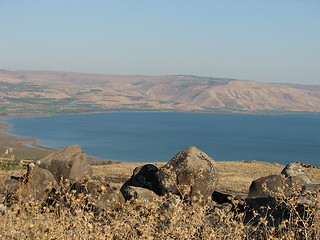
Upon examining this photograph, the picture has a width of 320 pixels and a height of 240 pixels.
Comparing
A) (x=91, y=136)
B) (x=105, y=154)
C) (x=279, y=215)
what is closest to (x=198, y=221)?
(x=279, y=215)

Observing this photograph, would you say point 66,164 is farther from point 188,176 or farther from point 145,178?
point 188,176

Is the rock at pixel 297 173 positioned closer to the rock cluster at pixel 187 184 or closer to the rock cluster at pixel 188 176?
the rock cluster at pixel 187 184

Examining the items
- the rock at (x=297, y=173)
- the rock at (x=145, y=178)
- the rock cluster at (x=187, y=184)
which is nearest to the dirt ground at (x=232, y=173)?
the rock at (x=145, y=178)

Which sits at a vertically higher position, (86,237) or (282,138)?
(86,237)

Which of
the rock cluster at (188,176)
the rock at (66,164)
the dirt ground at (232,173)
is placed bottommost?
the dirt ground at (232,173)

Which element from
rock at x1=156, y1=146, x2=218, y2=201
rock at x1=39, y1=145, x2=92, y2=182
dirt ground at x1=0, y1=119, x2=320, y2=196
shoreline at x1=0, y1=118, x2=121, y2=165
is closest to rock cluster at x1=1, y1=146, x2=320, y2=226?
rock at x1=156, y1=146, x2=218, y2=201

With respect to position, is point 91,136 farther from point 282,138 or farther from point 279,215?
point 279,215

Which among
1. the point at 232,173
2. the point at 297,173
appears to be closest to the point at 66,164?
the point at 297,173
